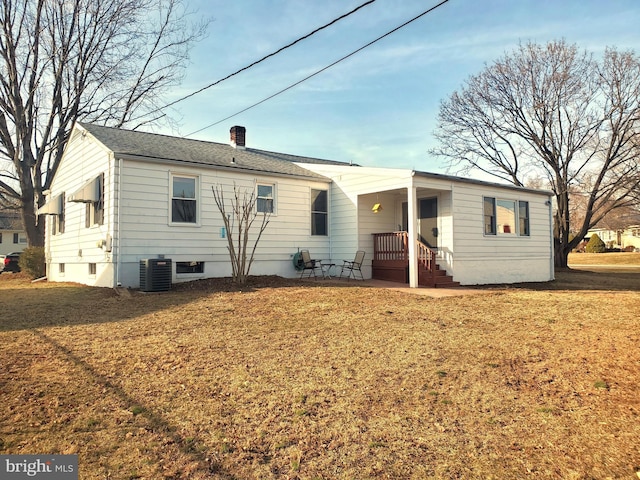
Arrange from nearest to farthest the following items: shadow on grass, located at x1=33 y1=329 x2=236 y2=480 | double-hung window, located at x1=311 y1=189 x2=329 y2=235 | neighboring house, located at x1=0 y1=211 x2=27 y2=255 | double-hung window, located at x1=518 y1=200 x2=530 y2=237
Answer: shadow on grass, located at x1=33 y1=329 x2=236 y2=480, double-hung window, located at x1=311 y1=189 x2=329 y2=235, double-hung window, located at x1=518 y1=200 x2=530 y2=237, neighboring house, located at x1=0 y1=211 x2=27 y2=255

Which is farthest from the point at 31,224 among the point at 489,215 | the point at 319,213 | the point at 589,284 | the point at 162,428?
the point at 589,284

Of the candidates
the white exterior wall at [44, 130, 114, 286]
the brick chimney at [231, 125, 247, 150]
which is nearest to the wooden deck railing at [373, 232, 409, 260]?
the brick chimney at [231, 125, 247, 150]

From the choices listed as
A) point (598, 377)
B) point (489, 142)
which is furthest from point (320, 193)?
point (489, 142)

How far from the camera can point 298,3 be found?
29.1 ft

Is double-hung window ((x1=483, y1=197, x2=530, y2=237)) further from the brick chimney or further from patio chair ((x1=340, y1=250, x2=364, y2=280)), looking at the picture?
the brick chimney

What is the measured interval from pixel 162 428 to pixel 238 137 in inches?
571

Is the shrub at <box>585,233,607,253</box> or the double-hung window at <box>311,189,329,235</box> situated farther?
the shrub at <box>585,233,607,253</box>

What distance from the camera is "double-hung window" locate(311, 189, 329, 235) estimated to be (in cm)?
1424

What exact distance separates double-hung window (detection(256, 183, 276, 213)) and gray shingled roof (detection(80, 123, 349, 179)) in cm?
49

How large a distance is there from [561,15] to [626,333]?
5724mm

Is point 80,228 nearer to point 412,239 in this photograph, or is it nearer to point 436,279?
point 412,239

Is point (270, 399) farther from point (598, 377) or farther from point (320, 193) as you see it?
point (320, 193)

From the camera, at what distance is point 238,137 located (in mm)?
16672

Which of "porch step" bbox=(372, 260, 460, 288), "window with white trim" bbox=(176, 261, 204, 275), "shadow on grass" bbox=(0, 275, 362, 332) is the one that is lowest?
"shadow on grass" bbox=(0, 275, 362, 332)
